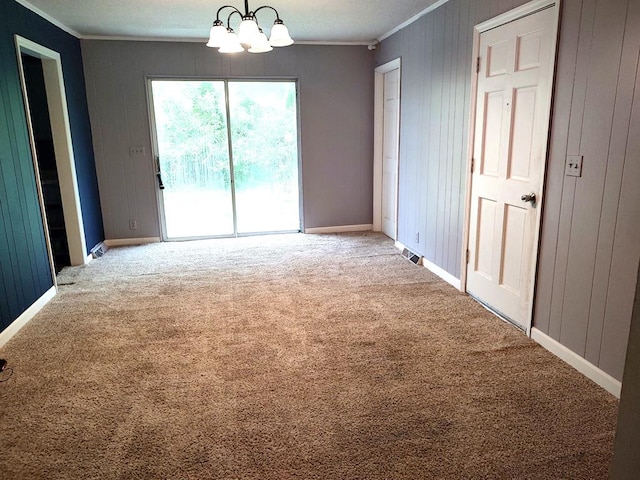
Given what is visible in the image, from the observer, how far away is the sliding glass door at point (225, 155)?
213 inches

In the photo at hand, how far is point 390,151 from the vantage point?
5.48 m

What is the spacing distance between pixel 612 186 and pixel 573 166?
11.5 inches

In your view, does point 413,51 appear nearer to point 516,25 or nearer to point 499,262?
point 516,25

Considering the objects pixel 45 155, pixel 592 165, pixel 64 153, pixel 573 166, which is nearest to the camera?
pixel 592 165

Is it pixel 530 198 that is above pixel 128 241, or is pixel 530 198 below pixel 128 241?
above

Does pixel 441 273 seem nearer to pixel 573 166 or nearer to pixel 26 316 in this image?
pixel 573 166

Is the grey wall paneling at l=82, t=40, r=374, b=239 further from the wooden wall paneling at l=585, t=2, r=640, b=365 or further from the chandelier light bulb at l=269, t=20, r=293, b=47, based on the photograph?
the wooden wall paneling at l=585, t=2, r=640, b=365

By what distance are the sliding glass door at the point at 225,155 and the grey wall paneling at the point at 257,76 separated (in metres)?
0.17

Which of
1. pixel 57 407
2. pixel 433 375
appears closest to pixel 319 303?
pixel 433 375

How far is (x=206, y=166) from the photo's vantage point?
221 inches

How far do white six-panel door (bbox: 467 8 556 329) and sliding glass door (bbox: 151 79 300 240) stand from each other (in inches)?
116

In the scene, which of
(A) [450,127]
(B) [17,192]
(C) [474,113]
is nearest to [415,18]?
(A) [450,127]

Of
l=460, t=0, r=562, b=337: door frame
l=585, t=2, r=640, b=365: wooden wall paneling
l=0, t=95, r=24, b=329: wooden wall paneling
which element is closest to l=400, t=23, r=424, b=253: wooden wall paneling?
l=460, t=0, r=562, b=337: door frame

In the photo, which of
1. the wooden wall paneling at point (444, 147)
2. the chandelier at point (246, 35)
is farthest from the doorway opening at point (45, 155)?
the wooden wall paneling at point (444, 147)
